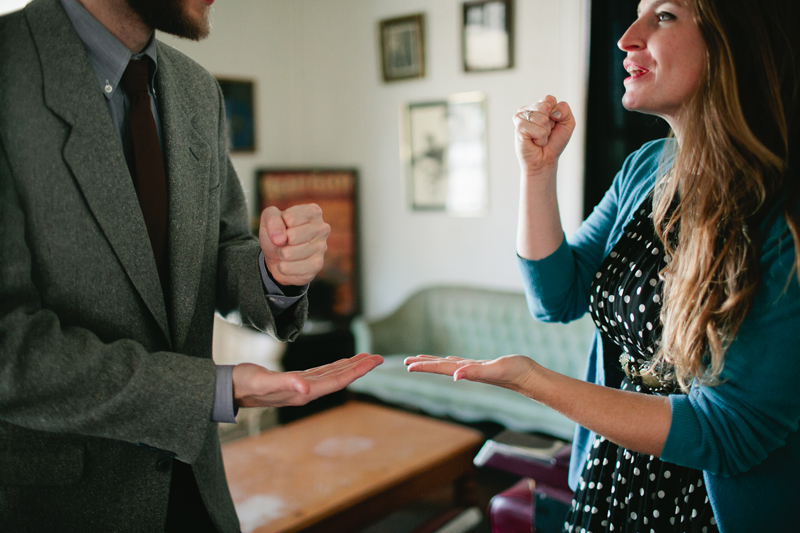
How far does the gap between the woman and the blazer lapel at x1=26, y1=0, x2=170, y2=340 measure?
19.1 inches

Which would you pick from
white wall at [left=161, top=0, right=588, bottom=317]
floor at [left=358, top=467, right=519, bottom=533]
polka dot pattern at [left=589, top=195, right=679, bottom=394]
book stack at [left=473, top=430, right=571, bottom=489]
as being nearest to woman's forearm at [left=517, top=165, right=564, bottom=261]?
polka dot pattern at [left=589, top=195, right=679, bottom=394]

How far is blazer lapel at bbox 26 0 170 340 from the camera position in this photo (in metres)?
0.87

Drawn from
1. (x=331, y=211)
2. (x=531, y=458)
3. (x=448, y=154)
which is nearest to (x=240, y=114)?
(x=331, y=211)

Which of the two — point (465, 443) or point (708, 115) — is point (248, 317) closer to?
point (708, 115)

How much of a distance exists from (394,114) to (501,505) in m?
3.35

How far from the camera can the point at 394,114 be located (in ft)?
14.6

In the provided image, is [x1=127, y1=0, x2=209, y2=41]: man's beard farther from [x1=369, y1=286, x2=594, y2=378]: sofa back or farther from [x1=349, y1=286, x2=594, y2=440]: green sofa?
[x1=369, y1=286, x2=594, y2=378]: sofa back

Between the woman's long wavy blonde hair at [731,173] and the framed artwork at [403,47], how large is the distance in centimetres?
342

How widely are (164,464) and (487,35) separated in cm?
357

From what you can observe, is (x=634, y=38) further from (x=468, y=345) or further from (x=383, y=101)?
(x=383, y=101)

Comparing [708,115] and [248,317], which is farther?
[248,317]

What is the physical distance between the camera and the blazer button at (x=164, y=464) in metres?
0.95

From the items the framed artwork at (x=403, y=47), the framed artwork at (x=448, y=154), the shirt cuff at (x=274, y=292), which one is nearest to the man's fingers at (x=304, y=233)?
the shirt cuff at (x=274, y=292)

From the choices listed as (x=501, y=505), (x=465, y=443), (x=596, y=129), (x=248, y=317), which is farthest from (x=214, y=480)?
(x=596, y=129)
